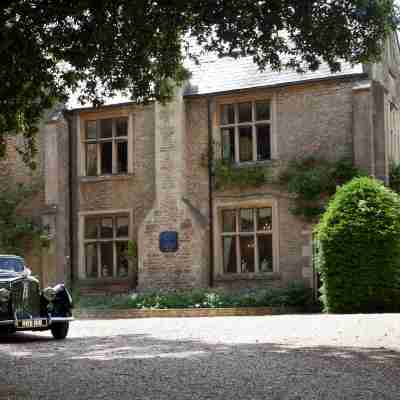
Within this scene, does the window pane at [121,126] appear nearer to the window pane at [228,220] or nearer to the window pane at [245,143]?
the window pane at [245,143]

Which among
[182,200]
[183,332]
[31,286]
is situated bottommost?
[183,332]

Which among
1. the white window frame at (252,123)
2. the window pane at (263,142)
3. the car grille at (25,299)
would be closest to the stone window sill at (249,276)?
the white window frame at (252,123)

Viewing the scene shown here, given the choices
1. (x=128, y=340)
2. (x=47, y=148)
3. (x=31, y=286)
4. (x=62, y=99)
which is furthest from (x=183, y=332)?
(x=47, y=148)

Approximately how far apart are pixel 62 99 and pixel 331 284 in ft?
27.0

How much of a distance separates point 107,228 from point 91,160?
2.11 metres

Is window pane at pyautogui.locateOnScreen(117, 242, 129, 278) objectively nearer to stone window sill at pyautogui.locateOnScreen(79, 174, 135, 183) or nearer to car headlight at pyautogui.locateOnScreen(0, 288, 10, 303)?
stone window sill at pyautogui.locateOnScreen(79, 174, 135, 183)

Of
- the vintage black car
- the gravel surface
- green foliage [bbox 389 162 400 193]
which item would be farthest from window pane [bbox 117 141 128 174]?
the vintage black car

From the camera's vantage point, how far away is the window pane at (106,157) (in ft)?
74.1

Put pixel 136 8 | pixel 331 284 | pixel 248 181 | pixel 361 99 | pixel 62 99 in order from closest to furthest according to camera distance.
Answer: pixel 136 8
pixel 62 99
pixel 331 284
pixel 361 99
pixel 248 181

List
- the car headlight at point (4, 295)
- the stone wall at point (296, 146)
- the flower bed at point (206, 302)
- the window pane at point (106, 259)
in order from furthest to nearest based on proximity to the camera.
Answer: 1. the window pane at point (106, 259)
2. the stone wall at point (296, 146)
3. the flower bed at point (206, 302)
4. the car headlight at point (4, 295)

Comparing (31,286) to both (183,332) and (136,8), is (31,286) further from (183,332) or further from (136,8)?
(136,8)

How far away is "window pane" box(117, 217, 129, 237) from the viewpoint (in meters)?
22.2

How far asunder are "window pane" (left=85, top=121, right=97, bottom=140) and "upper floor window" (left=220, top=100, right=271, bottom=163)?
12.9ft

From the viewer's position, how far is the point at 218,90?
21.0m
